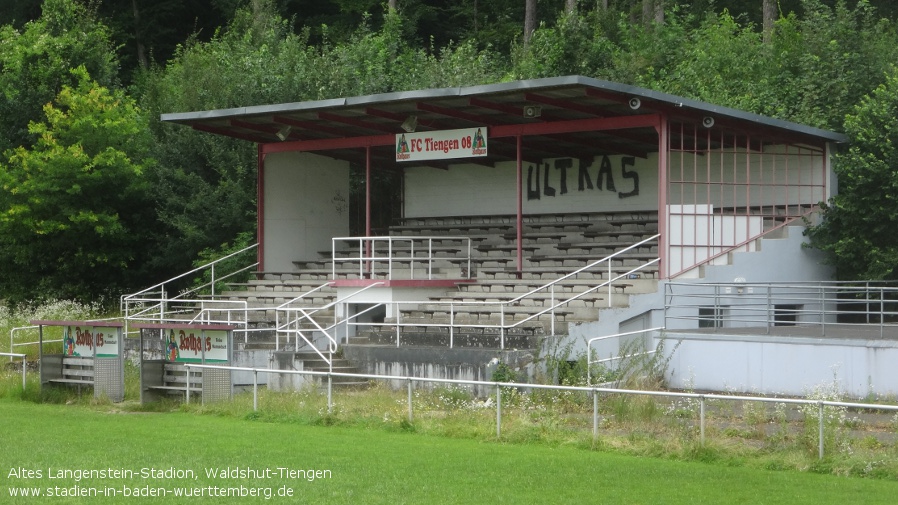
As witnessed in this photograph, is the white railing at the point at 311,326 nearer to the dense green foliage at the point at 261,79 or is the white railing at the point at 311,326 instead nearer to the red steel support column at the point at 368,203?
the red steel support column at the point at 368,203

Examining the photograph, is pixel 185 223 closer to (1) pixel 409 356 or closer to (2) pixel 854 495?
(1) pixel 409 356

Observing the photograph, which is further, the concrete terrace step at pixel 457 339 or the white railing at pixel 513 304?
the white railing at pixel 513 304

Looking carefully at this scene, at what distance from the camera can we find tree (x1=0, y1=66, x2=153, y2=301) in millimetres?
36938

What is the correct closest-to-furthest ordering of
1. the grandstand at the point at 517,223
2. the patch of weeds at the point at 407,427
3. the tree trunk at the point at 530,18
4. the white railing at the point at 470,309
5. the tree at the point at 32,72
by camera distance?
the patch of weeds at the point at 407,427 → the white railing at the point at 470,309 → the grandstand at the point at 517,223 → the tree at the point at 32,72 → the tree trunk at the point at 530,18

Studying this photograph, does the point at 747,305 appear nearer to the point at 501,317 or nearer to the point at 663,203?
the point at 663,203

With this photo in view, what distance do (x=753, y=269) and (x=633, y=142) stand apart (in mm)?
5010

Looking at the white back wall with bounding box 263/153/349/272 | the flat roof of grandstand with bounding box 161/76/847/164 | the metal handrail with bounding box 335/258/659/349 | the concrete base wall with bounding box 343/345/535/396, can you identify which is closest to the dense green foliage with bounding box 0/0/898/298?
the white back wall with bounding box 263/153/349/272

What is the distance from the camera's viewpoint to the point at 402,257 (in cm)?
3153

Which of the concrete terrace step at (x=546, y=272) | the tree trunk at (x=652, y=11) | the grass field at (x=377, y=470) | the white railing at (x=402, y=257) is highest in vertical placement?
the tree trunk at (x=652, y=11)

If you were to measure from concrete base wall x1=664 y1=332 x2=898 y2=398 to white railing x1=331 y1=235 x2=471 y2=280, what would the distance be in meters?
6.78

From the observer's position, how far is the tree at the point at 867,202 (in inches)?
1169

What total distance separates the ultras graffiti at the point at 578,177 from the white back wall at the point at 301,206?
18.5 ft

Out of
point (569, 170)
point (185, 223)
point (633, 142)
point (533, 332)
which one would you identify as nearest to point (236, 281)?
point (185, 223)

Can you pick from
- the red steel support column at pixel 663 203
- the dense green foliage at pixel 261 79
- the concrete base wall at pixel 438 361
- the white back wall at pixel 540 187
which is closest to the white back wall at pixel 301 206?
the dense green foliage at pixel 261 79
